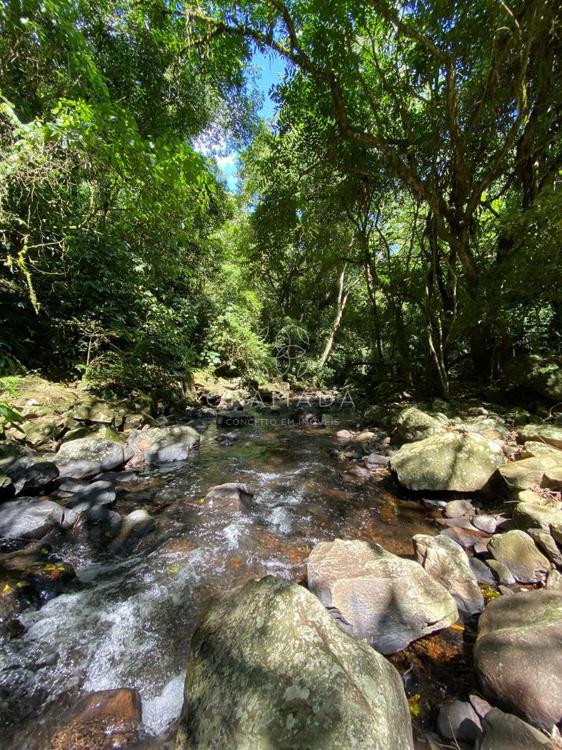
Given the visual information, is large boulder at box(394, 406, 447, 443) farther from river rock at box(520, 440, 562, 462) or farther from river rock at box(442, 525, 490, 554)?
river rock at box(442, 525, 490, 554)

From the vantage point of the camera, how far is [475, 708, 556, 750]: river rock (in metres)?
1.29

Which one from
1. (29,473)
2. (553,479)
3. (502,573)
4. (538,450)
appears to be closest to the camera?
(502,573)

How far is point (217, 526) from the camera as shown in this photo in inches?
140

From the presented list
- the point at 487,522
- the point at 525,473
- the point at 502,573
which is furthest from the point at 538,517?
the point at 525,473

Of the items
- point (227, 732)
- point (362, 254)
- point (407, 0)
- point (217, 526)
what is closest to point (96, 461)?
point (217, 526)

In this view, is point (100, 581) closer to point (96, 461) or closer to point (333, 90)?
point (96, 461)

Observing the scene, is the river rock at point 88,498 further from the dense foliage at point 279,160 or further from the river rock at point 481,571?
the river rock at point 481,571

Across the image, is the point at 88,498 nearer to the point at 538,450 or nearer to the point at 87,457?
the point at 87,457

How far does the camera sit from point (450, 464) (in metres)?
4.20

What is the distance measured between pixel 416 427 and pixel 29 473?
5.95 meters

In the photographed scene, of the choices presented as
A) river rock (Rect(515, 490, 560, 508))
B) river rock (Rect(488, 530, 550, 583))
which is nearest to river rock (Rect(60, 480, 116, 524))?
river rock (Rect(488, 530, 550, 583))

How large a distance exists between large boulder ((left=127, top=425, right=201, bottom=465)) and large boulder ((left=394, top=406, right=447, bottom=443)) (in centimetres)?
402

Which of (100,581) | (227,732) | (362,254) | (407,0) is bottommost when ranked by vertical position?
(100,581)

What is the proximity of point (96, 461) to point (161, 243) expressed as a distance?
16.4 feet
